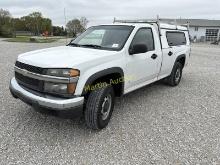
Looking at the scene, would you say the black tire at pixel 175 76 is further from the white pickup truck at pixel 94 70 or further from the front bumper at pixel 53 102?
the front bumper at pixel 53 102

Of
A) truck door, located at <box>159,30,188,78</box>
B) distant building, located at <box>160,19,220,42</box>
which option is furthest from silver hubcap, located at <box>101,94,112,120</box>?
distant building, located at <box>160,19,220,42</box>

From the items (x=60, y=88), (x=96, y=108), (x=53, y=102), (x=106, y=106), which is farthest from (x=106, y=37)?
(x=53, y=102)

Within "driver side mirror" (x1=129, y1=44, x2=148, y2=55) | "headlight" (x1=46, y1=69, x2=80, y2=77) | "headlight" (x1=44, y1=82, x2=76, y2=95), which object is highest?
"driver side mirror" (x1=129, y1=44, x2=148, y2=55)

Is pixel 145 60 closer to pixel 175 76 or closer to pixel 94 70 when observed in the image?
pixel 94 70

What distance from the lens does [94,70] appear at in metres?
3.56

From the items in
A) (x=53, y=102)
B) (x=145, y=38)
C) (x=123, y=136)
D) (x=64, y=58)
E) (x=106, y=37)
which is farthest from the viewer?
(x=145, y=38)

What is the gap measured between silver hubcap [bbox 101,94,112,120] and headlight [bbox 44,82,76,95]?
78cm

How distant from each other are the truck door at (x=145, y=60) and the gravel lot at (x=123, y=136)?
25.9 inches

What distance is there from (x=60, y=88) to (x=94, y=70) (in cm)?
60

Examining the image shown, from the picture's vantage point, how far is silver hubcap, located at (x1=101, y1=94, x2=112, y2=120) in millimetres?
3909

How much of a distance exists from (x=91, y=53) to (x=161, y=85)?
3667 millimetres

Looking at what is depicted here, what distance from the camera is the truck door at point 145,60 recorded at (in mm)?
4445

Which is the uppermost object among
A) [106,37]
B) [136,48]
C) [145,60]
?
[106,37]

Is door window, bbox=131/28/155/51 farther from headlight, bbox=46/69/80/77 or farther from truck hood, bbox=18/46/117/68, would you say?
headlight, bbox=46/69/80/77
